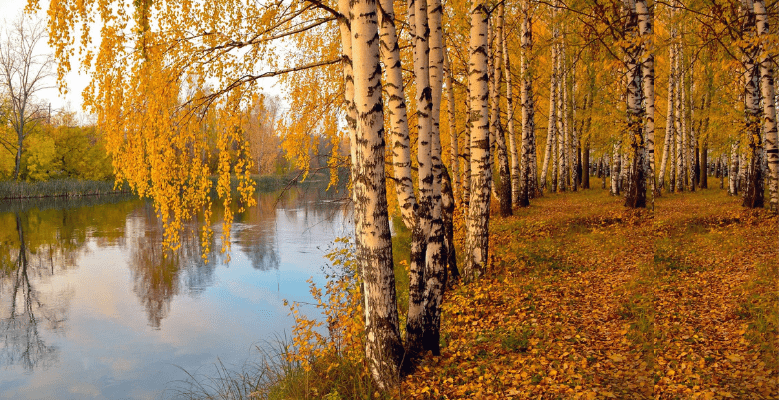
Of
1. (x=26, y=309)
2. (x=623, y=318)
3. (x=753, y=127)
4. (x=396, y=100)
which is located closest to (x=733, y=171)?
(x=753, y=127)

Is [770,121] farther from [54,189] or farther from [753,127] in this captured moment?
[54,189]

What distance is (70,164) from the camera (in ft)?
140

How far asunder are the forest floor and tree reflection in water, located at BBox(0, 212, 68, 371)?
795 centimetres

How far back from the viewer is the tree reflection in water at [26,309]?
8.97m

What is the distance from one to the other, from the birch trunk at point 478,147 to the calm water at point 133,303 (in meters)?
2.76

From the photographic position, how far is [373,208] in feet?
14.1

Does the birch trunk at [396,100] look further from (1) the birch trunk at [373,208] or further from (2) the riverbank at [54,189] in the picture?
(2) the riverbank at [54,189]

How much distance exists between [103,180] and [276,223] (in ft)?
94.8

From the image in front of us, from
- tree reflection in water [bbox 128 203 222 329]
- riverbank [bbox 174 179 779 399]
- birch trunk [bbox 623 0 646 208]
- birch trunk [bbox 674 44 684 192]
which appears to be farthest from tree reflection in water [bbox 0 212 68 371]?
birch trunk [bbox 674 44 684 192]

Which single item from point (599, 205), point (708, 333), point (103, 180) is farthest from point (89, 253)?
point (103, 180)

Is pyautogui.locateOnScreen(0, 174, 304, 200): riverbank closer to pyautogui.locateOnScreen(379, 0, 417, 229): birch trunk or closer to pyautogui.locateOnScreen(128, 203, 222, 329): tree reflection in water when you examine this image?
pyautogui.locateOnScreen(128, 203, 222, 329): tree reflection in water

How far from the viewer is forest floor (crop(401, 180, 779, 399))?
4.29m

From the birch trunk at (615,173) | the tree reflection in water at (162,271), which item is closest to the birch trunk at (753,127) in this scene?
the birch trunk at (615,173)

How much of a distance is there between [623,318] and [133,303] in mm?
11225
